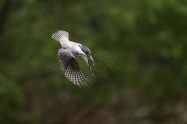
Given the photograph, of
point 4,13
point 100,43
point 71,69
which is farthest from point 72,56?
point 100,43

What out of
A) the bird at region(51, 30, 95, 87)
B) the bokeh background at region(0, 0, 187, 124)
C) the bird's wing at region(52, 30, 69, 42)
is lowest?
the bird at region(51, 30, 95, 87)

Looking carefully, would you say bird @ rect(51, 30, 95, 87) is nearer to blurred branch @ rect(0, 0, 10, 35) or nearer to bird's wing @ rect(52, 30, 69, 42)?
bird's wing @ rect(52, 30, 69, 42)

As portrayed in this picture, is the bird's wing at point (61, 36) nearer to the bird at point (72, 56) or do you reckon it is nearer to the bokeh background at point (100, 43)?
the bird at point (72, 56)

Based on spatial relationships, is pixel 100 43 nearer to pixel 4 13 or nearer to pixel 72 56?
pixel 4 13

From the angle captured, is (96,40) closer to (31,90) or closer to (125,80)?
(125,80)

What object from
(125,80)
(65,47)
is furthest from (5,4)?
(65,47)

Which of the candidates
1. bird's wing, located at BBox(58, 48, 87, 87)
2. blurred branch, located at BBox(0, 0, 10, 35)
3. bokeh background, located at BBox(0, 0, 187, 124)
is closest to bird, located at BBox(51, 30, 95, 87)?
bird's wing, located at BBox(58, 48, 87, 87)

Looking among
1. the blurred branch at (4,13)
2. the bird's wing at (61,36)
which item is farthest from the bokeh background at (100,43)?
the bird's wing at (61,36)
